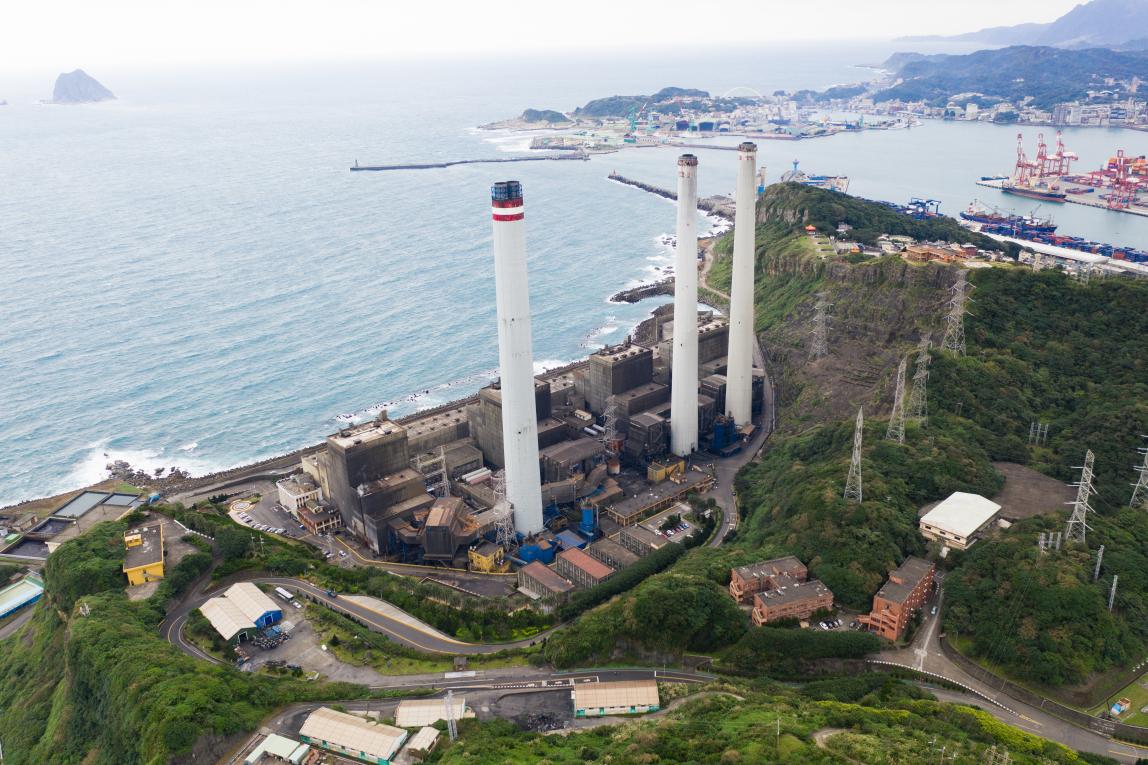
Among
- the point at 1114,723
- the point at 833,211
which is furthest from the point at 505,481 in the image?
the point at 833,211

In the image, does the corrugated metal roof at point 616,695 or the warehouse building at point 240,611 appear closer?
the corrugated metal roof at point 616,695

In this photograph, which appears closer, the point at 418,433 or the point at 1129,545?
the point at 1129,545

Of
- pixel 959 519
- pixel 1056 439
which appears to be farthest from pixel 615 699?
pixel 1056 439

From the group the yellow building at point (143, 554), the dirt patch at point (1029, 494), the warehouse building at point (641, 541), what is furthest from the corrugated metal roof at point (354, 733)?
the dirt patch at point (1029, 494)

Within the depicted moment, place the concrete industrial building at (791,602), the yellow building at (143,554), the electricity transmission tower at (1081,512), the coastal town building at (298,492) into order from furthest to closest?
the coastal town building at (298,492)
the yellow building at (143,554)
the concrete industrial building at (791,602)
the electricity transmission tower at (1081,512)

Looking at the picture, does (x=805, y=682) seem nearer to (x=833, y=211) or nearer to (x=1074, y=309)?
(x=1074, y=309)

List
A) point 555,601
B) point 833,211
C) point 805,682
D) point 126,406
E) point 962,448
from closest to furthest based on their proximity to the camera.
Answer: point 805,682, point 555,601, point 962,448, point 126,406, point 833,211

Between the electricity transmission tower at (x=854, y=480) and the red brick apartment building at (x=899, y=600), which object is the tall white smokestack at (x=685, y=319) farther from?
the red brick apartment building at (x=899, y=600)
